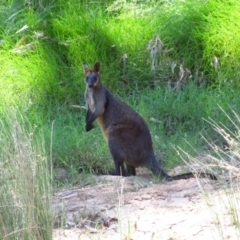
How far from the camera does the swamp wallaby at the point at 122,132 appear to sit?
7.52 metres

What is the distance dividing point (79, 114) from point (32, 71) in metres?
1.05

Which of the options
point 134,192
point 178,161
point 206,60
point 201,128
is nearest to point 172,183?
point 134,192

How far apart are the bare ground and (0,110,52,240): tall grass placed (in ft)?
1.42

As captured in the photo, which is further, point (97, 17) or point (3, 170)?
point (97, 17)

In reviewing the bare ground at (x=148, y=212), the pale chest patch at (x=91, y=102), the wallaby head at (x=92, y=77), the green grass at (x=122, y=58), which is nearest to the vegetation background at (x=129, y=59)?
the green grass at (x=122, y=58)

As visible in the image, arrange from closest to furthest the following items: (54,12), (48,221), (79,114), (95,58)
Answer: (48,221) → (79,114) → (95,58) → (54,12)

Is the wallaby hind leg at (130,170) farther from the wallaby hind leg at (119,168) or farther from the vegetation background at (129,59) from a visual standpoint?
the vegetation background at (129,59)

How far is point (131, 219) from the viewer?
5.62 m

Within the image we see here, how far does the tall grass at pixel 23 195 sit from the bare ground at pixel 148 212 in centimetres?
43

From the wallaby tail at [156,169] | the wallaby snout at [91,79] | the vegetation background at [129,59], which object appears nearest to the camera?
the wallaby tail at [156,169]

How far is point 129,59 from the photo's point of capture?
9859 mm

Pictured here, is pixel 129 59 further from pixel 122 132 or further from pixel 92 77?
pixel 122 132

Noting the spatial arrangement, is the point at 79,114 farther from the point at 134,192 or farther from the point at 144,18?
the point at 134,192

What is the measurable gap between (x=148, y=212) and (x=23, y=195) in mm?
1539
